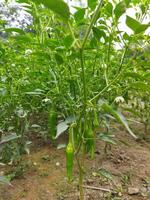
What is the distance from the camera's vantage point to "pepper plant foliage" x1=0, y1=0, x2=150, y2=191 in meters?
1.13

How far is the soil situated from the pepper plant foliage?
6.5 inches

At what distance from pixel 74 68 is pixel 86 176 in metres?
0.69

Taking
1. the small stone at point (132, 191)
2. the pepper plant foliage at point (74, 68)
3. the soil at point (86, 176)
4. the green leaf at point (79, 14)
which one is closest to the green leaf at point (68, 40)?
the pepper plant foliage at point (74, 68)

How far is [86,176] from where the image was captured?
6.47 feet

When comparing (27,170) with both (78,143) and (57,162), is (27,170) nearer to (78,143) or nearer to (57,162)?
(57,162)

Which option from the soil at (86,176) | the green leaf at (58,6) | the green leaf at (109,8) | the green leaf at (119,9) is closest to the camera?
the green leaf at (58,6)

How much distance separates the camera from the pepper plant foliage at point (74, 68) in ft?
3.71

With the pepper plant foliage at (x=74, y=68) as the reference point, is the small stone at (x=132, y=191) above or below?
below

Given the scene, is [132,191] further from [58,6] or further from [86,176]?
[58,6]

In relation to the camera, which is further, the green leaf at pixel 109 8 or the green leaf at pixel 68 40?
the green leaf at pixel 109 8

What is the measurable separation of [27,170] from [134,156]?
28.8 inches

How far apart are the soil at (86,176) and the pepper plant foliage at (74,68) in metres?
0.16

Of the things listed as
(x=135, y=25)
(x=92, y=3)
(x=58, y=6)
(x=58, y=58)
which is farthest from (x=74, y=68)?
(x=58, y=6)

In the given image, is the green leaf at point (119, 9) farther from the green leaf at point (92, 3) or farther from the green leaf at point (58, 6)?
the green leaf at point (58, 6)
